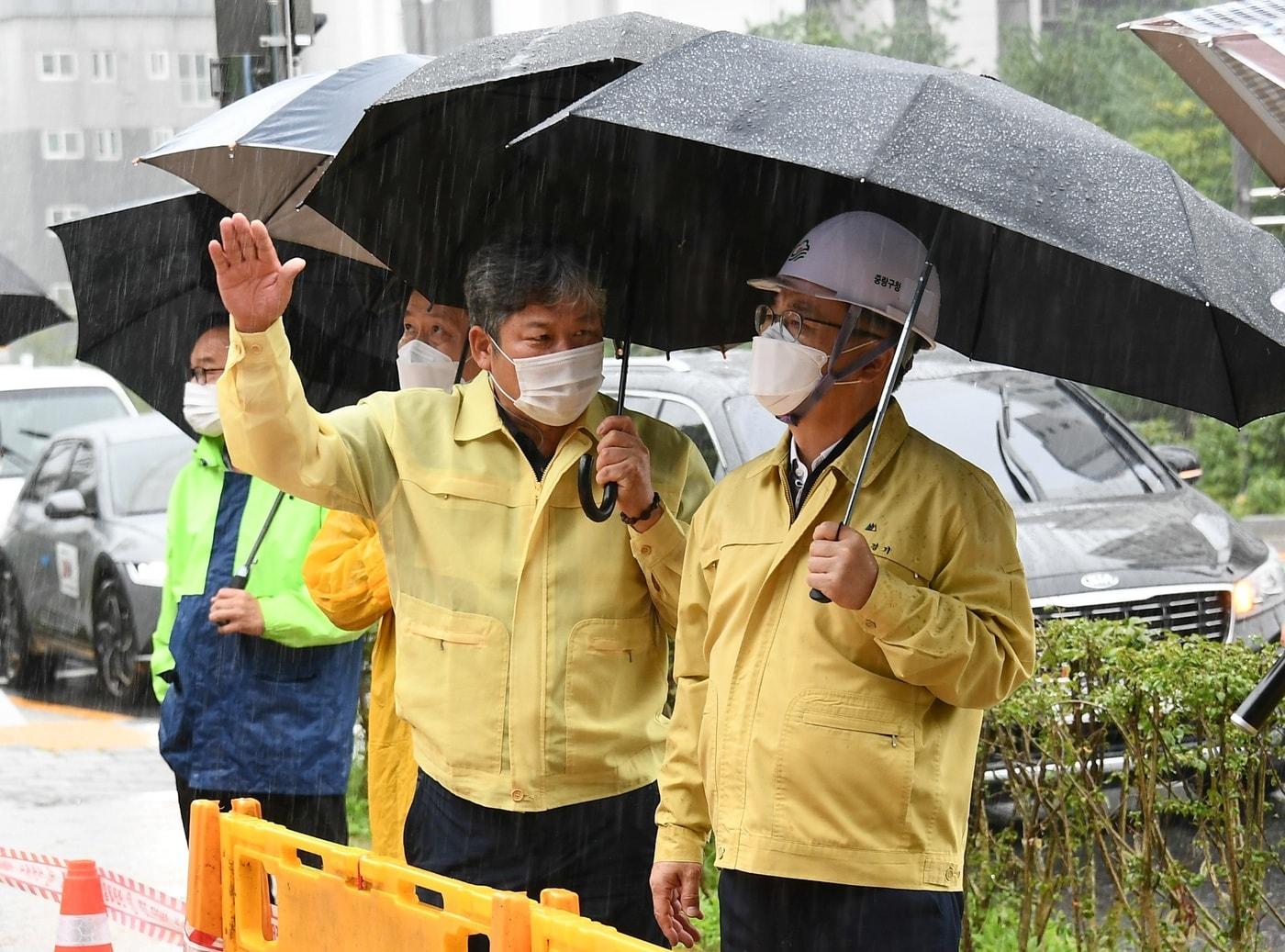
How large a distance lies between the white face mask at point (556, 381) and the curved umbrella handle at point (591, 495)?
12 cm

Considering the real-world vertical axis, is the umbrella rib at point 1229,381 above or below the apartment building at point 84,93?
above

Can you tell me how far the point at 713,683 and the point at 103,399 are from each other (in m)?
12.2

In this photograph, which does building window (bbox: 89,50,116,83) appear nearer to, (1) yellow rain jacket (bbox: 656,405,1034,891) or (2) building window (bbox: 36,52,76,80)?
(2) building window (bbox: 36,52,76,80)

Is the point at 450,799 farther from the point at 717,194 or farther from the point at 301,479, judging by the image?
the point at 717,194

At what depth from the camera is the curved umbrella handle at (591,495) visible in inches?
143

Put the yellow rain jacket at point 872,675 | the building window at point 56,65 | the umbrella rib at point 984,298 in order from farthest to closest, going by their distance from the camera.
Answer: the building window at point 56,65 → the umbrella rib at point 984,298 → the yellow rain jacket at point 872,675

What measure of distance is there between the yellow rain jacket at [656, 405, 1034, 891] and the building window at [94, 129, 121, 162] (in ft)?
139

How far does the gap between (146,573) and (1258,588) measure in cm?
623

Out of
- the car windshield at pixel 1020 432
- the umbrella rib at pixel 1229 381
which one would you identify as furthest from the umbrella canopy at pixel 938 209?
the car windshield at pixel 1020 432

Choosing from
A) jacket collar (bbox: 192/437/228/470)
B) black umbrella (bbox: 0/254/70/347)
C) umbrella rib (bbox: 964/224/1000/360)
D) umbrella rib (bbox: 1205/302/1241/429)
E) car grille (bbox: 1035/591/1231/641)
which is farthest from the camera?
car grille (bbox: 1035/591/1231/641)

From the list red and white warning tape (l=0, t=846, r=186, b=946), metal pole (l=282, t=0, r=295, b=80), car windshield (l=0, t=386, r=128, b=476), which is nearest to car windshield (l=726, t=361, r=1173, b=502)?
metal pole (l=282, t=0, r=295, b=80)

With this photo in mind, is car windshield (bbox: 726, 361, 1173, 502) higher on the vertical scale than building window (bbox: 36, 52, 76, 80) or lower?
higher

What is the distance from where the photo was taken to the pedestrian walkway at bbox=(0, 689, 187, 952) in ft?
22.9

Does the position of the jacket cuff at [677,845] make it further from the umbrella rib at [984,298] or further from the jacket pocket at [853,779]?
the umbrella rib at [984,298]
